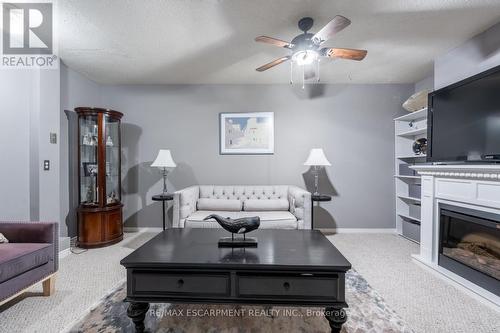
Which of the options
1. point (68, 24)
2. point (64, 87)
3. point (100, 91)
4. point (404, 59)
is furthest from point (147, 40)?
point (404, 59)

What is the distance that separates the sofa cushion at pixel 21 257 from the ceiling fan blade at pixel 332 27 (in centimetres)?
292

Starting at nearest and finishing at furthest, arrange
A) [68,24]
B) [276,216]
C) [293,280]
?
1. [293,280]
2. [68,24]
3. [276,216]

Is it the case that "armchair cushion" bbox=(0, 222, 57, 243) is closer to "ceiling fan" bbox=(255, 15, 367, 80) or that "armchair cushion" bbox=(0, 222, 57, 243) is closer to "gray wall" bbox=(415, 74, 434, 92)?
"ceiling fan" bbox=(255, 15, 367, 80)

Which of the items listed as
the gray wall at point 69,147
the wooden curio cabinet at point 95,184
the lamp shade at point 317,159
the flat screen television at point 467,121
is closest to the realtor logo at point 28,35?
the gray wall at point 69,147

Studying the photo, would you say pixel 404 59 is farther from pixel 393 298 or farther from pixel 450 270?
pixel 393 298

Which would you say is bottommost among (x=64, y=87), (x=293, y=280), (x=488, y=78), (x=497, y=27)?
(x=293, y=280)

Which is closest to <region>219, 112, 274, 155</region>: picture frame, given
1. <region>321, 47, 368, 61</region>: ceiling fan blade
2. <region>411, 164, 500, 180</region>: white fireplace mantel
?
<region>321, 47, 368, 61</region>: ceiling fan blade

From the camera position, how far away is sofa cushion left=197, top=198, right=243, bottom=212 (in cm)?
315

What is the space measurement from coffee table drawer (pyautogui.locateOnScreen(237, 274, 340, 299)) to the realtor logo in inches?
110

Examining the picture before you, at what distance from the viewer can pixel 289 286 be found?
1344 mm

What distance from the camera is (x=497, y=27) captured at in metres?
2.16

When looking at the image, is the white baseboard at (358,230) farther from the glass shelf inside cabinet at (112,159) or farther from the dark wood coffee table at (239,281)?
the glass shelf inside cabinet at (112,159)

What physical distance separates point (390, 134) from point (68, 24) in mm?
4479

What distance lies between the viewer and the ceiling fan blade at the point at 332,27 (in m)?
1.60
